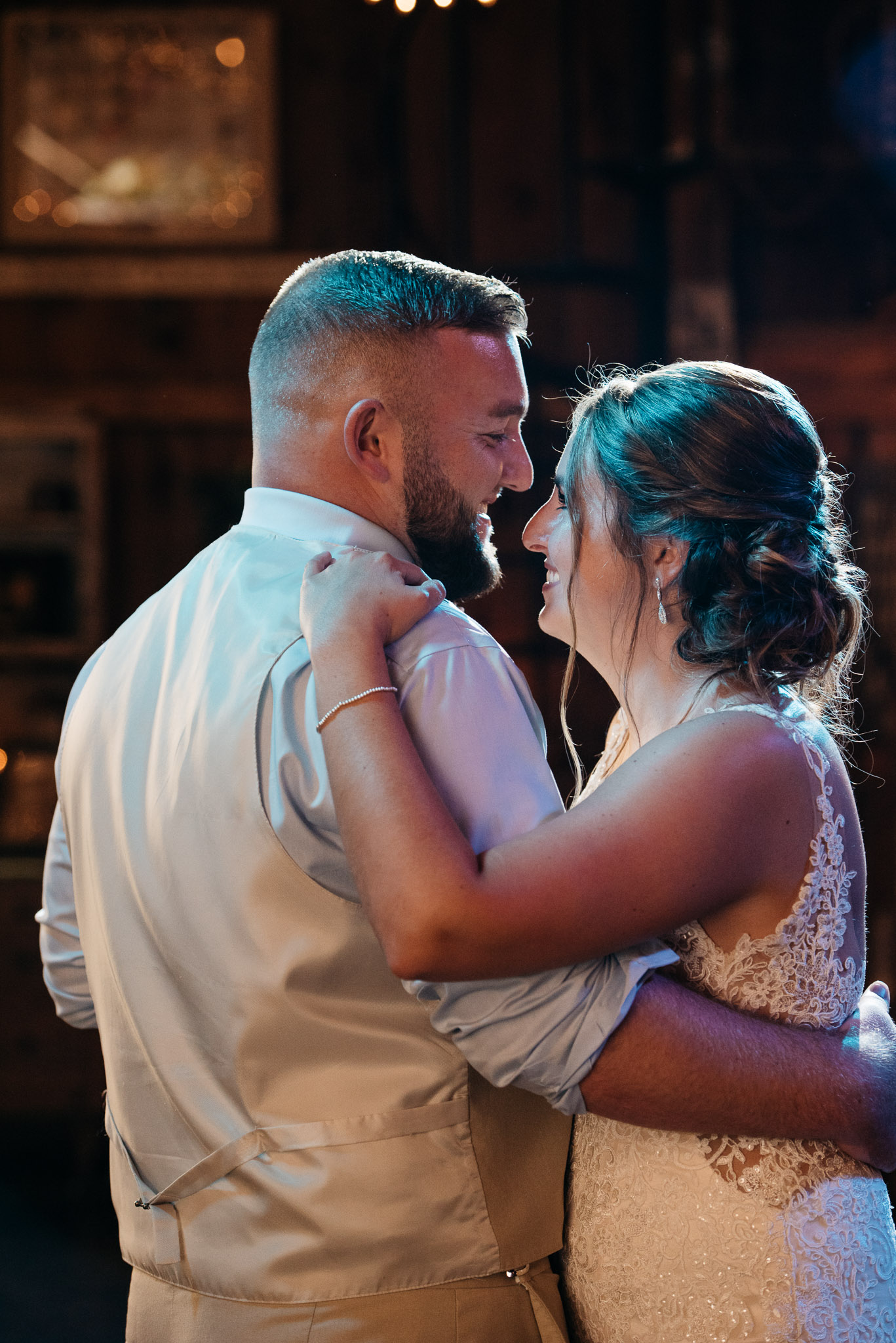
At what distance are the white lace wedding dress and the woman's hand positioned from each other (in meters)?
0.45

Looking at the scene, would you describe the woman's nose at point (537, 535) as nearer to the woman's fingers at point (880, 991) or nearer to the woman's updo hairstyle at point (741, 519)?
the woman's updo hairstyle at point (741, 519)

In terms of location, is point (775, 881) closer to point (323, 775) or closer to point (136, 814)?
point (323, 775)

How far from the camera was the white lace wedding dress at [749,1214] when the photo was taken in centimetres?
130

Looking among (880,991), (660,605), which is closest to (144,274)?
(660,605)

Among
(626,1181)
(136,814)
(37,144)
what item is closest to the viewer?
(136,814)

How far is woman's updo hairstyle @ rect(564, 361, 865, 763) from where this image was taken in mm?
1401

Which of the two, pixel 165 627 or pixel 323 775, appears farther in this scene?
pixel 165 627

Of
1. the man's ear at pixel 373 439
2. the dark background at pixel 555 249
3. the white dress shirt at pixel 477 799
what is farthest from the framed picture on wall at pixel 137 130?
the white dress shirt at pixel 477 799

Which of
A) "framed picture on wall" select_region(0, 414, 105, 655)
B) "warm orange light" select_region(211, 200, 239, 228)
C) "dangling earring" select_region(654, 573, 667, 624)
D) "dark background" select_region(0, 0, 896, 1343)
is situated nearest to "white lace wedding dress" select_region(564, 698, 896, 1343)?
"dangling earring" select_region(654, 573, 667, 624)

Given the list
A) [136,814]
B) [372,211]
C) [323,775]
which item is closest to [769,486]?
[323,775]

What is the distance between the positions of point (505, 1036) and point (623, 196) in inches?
180

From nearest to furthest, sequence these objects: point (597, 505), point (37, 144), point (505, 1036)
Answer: point (505, 1036) → point (597, 505) → point (37, 144)

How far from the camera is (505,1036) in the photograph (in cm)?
109

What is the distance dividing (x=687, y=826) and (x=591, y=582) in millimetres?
492
